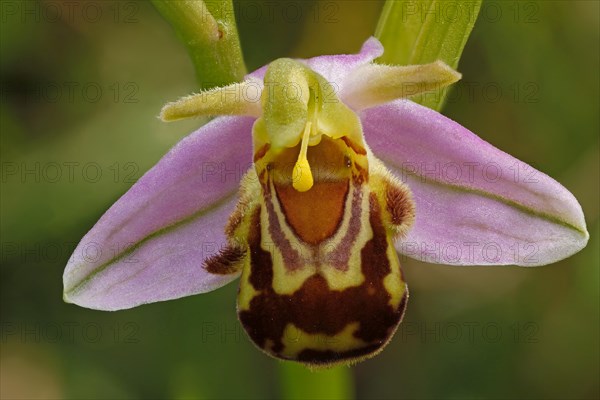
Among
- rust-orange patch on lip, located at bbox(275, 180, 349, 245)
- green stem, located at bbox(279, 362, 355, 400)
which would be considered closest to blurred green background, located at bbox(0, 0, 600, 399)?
green stem, located at bbox(279, 362, 355, 400)

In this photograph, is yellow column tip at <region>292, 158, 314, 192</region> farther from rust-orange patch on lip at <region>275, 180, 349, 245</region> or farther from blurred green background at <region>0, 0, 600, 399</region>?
blurred green background at <region>0, 0, 600, 399</region>

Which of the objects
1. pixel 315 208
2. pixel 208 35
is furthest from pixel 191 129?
pixel 315 208

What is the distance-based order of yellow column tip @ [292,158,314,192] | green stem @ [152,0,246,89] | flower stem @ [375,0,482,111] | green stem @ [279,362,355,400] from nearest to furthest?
yellow column tip @ [292,158,314,192] < green stem @ [152,0,246,89] < flower stem @ [375,0,482,111] < green stem @ [279,362,355,400]

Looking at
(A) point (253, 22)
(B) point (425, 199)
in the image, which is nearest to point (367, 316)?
(B) point (425, 199)

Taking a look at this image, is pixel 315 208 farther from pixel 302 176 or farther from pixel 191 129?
pixel 191 129

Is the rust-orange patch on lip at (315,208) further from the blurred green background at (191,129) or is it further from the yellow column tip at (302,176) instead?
the blurred green background at (191,129)

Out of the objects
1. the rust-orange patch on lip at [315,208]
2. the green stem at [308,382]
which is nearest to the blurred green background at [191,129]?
the green stem at [308,382]
